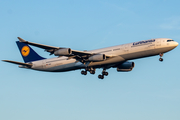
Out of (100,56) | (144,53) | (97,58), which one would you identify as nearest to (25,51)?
(97,58)

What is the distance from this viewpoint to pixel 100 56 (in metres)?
52.3

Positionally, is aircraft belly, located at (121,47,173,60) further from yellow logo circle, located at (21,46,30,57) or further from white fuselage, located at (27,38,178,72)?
yellow logo circle, located at (21,46,30,57)

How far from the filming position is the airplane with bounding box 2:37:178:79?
50.6m

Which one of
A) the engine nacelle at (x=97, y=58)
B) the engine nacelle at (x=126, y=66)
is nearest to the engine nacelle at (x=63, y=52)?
the engine nacelle at (x=97, y=58)

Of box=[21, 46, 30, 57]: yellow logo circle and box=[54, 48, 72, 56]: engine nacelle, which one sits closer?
box=[54, 48, 72, 56]: engine nacelle

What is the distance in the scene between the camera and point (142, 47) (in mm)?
51219

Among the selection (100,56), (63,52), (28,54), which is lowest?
(100,56)

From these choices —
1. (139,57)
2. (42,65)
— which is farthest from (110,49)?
(42,65)

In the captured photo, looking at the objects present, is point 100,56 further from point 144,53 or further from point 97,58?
point 144,53

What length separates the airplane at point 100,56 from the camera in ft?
166

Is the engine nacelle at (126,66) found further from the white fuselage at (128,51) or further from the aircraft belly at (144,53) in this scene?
the aircraft belly at (144,53)

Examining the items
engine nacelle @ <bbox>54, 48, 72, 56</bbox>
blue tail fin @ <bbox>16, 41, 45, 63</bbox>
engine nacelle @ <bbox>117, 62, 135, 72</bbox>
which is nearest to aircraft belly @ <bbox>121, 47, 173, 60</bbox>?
engine nacelle @ <bbox>117, 62, 135, 72</bbox>

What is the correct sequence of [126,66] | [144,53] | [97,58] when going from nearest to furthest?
[144,53] → [97,58] → [126,66]

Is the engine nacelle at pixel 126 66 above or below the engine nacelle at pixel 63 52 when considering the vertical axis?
below
